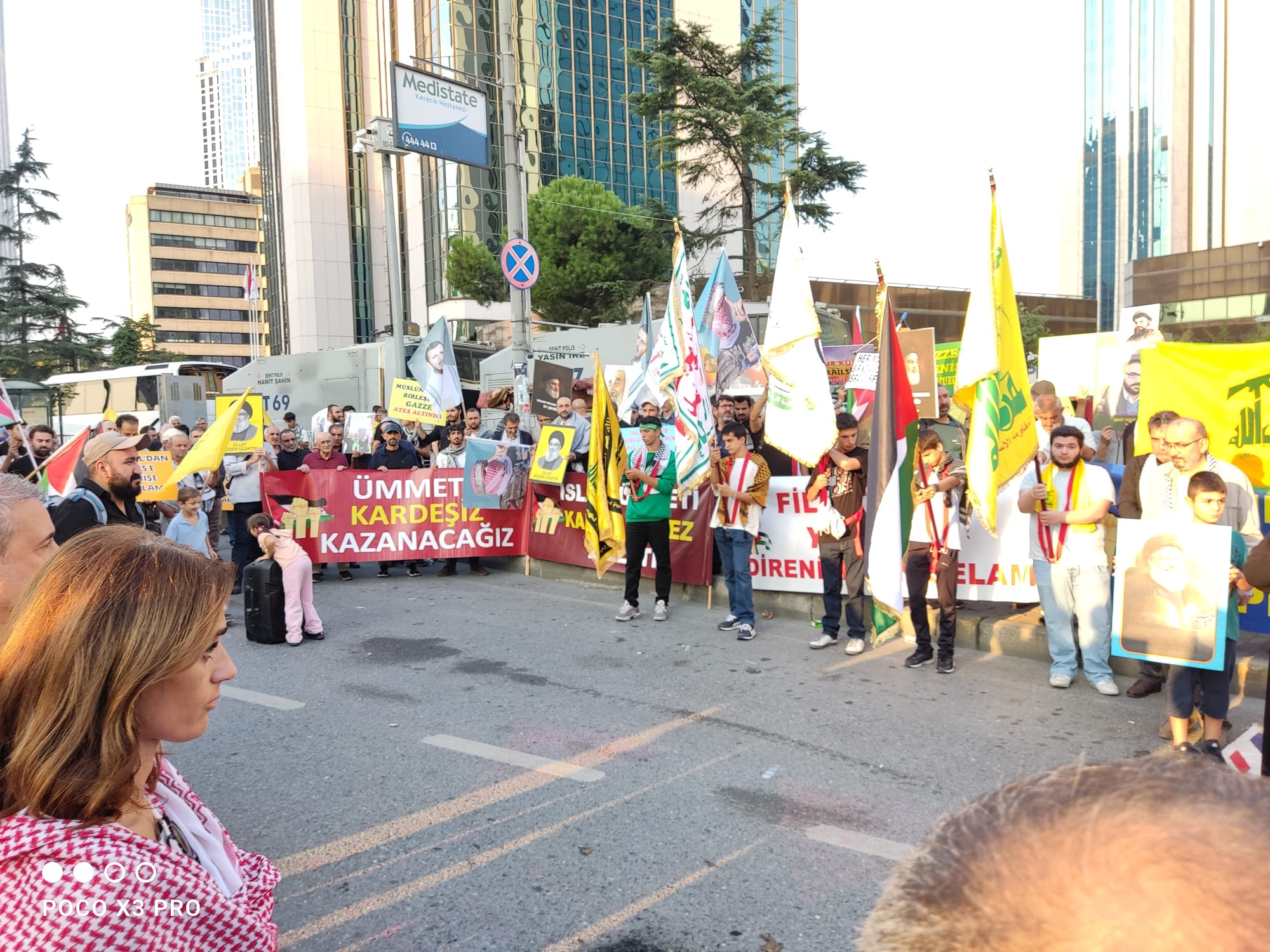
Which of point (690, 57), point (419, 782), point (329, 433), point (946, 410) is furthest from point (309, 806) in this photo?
point (690, 57)

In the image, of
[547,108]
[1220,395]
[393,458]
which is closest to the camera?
[1220,395]

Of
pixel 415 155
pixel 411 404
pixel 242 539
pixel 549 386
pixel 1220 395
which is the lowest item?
pixel 242 539

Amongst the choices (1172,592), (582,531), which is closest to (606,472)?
(582,531)

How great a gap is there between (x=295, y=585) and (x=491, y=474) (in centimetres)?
372

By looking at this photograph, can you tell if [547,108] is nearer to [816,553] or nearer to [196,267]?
[816,553]

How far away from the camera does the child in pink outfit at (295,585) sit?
7.84 meters

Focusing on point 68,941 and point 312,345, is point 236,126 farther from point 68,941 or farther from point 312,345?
point 68,941

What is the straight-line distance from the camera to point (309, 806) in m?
4.46

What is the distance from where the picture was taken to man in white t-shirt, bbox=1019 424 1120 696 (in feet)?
20.7

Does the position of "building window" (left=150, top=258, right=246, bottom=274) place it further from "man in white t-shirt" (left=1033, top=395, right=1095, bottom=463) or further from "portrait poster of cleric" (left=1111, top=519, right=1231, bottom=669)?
"portrait poster of cleric" (left=1111, top=519, right=1231, bottom=669)

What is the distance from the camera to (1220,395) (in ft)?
22.7

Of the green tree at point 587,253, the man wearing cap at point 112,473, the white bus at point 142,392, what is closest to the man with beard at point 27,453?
the man wearing cap at point 112,473

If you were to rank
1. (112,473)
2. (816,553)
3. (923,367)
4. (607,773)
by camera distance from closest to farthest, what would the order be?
(607,773) < (112,473) < (816,553) < (923,367)

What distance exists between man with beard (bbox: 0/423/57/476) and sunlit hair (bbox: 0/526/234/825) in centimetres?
1136
